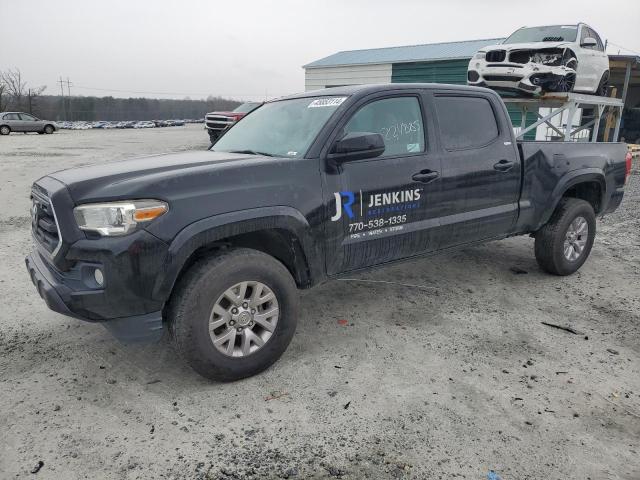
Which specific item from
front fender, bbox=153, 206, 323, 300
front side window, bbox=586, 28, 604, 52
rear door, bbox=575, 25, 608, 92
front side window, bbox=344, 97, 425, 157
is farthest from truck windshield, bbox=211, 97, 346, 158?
front side window, bbox=586, 28, 604, 52

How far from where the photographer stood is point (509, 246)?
6641 mm

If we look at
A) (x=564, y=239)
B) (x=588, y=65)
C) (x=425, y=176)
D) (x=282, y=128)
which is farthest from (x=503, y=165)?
(x=588, y=65)

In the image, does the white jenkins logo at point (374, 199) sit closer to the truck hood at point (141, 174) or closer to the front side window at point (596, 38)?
the truck hood at point (141, 174)

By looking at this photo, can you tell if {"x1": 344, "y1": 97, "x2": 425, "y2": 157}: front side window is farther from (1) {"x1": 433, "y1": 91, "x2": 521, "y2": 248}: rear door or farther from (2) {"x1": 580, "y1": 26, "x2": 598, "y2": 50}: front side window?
(2) {"x1": 580, "y1": 26, "x2": 598, "y2": 50}: front side window

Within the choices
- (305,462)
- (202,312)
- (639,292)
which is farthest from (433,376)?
(639,292)

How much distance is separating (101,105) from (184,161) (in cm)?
7743

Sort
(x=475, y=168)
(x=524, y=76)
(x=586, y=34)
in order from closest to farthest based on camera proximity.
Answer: (x=475, y=168)
(x=524, y=76)
(x=586, y=34)

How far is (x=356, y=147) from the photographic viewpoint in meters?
3.33

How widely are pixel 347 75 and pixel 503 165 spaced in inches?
791

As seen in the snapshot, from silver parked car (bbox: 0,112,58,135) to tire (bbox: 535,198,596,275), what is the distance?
32.6 meters

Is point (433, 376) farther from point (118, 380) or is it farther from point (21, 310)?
point (21, 310)

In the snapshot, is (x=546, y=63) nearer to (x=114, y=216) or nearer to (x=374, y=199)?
(x=374, y=199)

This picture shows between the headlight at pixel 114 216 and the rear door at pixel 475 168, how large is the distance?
239 centimetres

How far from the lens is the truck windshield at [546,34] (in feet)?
32.2
